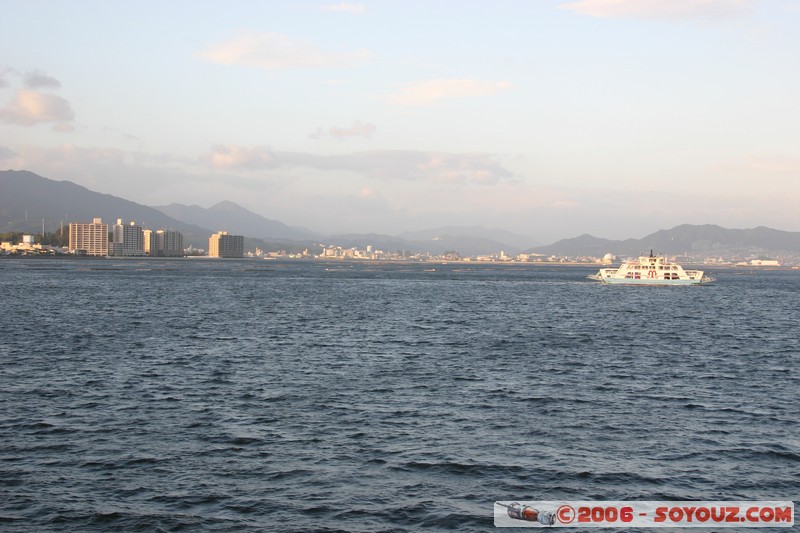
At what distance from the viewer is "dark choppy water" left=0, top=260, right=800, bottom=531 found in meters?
21.1

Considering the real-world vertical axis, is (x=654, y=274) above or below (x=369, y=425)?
above

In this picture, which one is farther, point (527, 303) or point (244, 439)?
point (527, 303)

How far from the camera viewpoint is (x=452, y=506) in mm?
20766

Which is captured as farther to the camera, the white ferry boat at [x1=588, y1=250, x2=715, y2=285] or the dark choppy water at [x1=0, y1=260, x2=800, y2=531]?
the white ferry boat at [x1=588, y1=250, x2=715, y2=285]

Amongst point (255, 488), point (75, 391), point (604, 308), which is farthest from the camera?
point (604, 308)

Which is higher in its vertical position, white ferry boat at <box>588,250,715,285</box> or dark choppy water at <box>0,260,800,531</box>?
white ferry boat at <box>588,250,715,285</box>

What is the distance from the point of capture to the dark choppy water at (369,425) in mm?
21094

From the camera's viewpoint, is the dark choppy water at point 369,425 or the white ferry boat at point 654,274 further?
the white ferry boat at point 654,274

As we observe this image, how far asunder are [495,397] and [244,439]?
12579mm

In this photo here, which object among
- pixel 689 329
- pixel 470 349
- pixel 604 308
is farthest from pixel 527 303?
pixel 470 349

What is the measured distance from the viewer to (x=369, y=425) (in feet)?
96.0

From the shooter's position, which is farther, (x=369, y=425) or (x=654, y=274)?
(x=654, y=274)

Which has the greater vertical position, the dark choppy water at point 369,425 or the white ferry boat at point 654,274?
the white ferry boat at point 654,274

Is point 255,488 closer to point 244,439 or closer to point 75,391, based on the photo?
point 244,439
